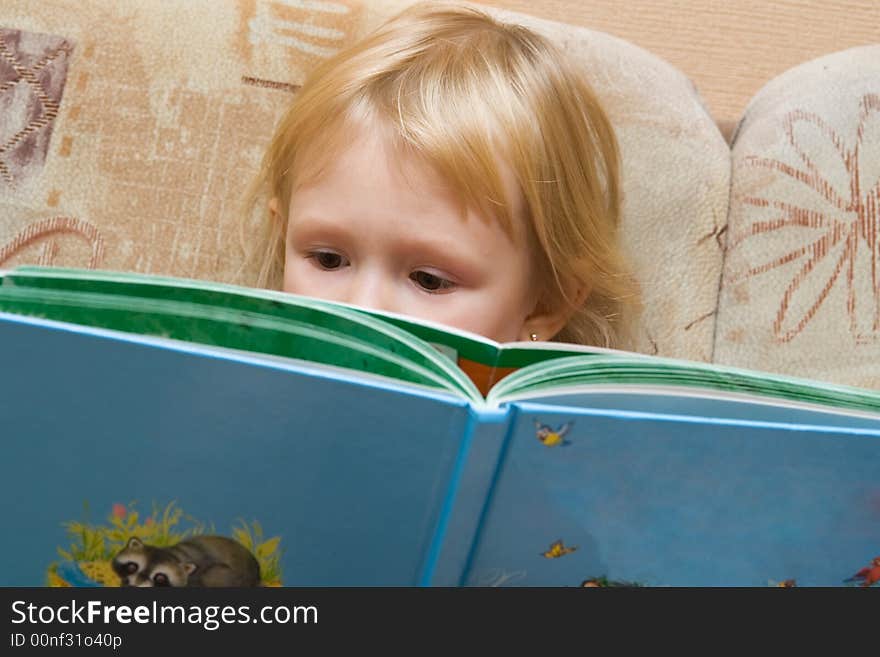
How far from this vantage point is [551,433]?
0.59 metres

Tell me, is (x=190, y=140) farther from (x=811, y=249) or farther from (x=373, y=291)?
(x=811, y=249)

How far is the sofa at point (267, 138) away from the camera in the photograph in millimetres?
1151

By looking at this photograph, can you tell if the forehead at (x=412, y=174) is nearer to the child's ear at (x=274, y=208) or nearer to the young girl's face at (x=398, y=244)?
the young girl's face at (x=398, y=244)

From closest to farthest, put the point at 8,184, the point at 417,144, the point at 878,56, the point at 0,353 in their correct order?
1. the point at 0,353
2. the point at 417,144
3. the point at 8,184
4. the point at 878,56

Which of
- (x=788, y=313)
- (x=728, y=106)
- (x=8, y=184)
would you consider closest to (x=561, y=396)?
(x=788, y=313)

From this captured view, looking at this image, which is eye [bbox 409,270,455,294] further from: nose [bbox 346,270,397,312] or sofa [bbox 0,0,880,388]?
sofa [bbox 0,0,880,388]

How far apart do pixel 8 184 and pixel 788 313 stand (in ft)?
3.12

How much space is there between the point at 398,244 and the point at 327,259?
103 millimetres

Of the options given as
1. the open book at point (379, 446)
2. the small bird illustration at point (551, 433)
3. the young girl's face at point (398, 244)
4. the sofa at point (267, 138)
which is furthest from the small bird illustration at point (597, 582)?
the sofa at point (267, 138)

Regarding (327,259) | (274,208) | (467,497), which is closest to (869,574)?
(467,497)

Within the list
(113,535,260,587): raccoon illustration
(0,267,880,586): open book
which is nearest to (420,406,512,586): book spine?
(0,267,880,586): open book

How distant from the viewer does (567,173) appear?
105 centimetres

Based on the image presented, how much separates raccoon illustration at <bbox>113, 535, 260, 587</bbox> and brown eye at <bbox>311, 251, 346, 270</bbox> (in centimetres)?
41

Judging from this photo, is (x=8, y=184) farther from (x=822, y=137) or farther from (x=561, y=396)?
(x=822, y=137)
